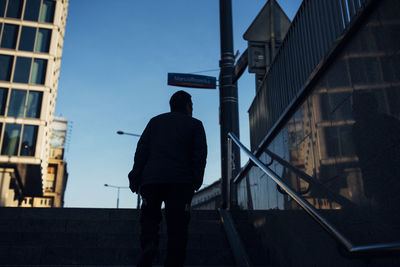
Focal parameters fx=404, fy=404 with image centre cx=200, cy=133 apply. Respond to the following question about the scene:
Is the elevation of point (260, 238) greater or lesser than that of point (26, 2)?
lesser

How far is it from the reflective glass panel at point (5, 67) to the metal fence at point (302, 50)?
90.6ft

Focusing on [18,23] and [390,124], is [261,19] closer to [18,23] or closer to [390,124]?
[390,124]

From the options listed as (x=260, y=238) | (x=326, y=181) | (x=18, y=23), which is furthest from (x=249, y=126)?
(x=18, y=23)

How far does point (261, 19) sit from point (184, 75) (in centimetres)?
204

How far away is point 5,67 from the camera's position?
98.8 ft

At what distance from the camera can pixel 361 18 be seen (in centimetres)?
298

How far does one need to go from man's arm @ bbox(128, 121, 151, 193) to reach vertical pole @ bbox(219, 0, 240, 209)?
3.36 meters

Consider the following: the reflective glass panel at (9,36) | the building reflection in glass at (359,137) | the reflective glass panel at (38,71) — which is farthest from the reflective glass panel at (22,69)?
the building reflection in glass at (359,137)

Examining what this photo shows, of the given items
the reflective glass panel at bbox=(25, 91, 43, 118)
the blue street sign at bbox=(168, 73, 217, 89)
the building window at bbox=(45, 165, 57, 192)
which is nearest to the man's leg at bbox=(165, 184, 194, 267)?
the blue street sign at bbox=(168, 73, 217, 89)

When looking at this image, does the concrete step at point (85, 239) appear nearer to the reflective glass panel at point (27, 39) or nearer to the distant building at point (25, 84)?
the distant building at point (25, 84)

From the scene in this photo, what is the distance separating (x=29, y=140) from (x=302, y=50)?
28.0 metres

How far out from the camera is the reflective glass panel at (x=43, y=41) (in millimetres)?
31047

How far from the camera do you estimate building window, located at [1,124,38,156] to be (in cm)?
2848

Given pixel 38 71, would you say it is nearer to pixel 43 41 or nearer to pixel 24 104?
pixel 43 41
